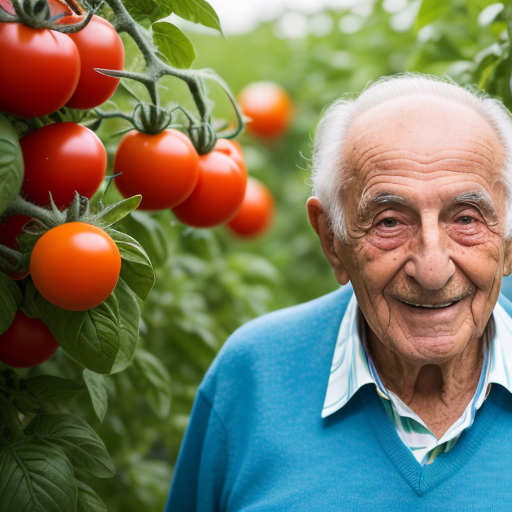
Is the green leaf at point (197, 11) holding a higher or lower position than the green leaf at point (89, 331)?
higher

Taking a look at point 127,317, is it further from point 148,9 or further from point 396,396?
point 396,396

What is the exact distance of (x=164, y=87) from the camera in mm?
1216

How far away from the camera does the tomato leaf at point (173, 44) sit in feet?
3.72

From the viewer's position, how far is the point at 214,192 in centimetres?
123

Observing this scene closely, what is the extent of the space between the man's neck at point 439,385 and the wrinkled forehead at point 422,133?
351 mm

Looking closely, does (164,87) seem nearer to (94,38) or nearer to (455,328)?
(94,38)

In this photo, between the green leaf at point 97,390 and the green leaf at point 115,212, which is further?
the green leaf at point 97,390

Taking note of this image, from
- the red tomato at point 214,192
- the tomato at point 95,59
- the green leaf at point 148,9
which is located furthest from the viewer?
the red tomato at point 214,192

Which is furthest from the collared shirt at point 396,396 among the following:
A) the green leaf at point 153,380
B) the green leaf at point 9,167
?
the green leaf at point 9,167

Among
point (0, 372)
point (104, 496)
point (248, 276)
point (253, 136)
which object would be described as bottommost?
point (104, 496)

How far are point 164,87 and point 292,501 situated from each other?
0.74m

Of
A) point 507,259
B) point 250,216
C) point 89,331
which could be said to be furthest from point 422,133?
point 250,216

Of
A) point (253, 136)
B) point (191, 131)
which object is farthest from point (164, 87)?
point (253, 136)

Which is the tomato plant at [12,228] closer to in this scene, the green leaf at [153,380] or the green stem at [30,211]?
the green stem at [30,211]
